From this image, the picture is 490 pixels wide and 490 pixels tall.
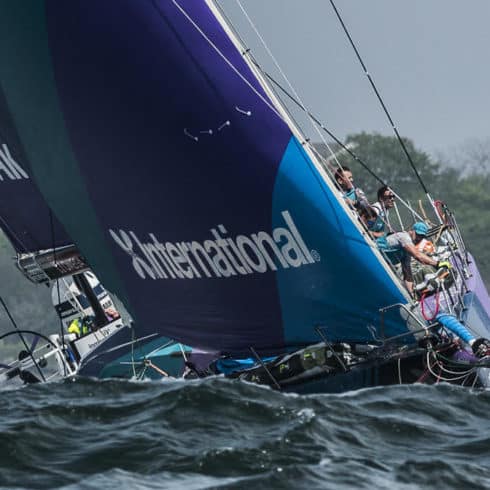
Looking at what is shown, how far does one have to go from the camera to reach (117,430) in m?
10.7

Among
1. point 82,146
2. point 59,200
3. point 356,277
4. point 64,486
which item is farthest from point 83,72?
point 64,486

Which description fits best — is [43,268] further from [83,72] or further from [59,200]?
[83,72]

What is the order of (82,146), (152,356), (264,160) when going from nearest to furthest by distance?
(264,160) → (82,146) → (152,356)

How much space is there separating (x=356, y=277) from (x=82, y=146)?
273 cm

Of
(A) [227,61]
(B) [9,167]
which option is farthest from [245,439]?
(B) [9,167]

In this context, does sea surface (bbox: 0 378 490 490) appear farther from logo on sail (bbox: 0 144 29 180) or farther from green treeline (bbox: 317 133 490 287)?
green treeline (bbox: 317 133 490 287)

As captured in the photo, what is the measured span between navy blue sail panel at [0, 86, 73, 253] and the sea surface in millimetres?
4719

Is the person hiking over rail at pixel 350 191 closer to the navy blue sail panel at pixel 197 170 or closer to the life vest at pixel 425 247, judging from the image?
the life vest at pixel 425 247

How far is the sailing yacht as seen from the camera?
12781 millimetres

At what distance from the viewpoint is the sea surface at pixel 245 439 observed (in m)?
9.12

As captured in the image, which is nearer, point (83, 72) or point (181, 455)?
point (181, 455)

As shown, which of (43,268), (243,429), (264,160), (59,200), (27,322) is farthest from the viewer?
(27,322)

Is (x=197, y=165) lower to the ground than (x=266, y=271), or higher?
higher

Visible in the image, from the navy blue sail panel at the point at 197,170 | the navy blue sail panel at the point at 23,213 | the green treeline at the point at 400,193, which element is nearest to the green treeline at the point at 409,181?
the green treeline at the point at 400,193
